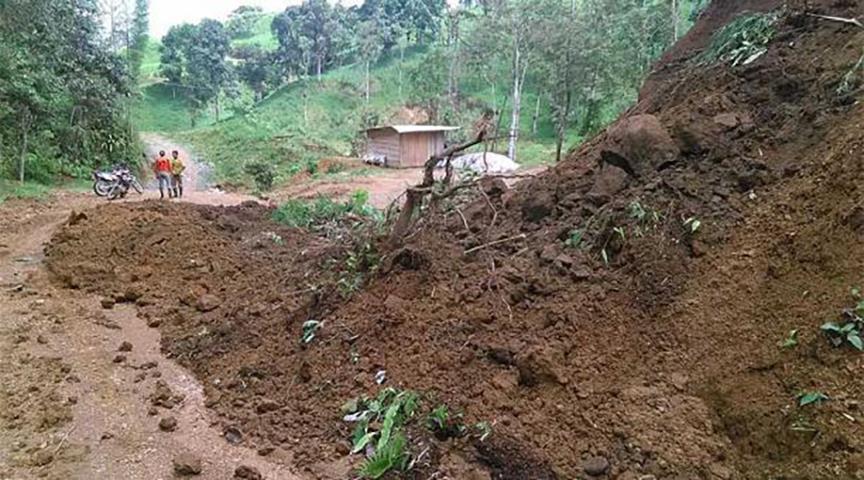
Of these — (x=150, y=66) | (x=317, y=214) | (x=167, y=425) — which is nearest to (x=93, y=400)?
(x=167, y=425)

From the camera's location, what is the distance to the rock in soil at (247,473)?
3945 millimetres

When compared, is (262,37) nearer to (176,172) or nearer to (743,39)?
(176,172)

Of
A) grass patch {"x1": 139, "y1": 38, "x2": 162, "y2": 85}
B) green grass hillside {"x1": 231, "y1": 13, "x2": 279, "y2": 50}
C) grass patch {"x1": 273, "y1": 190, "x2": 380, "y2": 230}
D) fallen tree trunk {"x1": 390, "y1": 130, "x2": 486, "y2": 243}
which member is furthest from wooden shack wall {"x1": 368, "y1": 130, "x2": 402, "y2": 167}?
green grass hillside {"x1": 231, "y1": 13, "x2": 279, "y2": 50}

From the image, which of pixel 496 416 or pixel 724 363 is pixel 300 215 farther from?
pixel 724 363

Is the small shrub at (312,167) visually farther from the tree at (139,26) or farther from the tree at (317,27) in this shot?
the tree at (317,27)

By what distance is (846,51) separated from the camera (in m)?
5.03

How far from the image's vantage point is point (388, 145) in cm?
2873

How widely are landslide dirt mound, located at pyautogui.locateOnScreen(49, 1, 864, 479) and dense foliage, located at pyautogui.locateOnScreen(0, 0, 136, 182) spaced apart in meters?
10.5

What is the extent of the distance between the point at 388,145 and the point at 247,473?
25496 mm

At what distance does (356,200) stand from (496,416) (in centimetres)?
939

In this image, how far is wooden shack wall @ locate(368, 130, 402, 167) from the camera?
28.2 m

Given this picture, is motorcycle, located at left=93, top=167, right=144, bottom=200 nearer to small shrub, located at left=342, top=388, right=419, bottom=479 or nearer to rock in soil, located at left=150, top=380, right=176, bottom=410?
rock in soil, located at left=150, top=380, right=176, bottom=410

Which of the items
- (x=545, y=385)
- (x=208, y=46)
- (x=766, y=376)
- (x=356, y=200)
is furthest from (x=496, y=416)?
(x=208, y=46)

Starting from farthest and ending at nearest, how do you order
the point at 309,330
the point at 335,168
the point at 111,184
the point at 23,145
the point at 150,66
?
1. the point at 150,66
2. the point at 335,168
3. the point at 111,184
4. the point at 23,145
5. the point at 309,330
